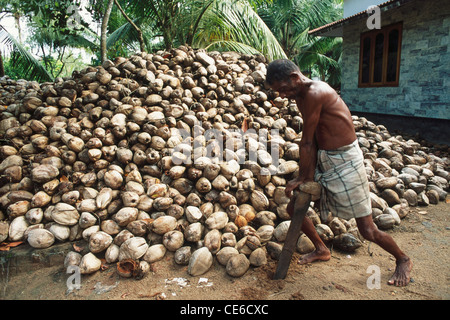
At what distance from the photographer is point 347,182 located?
189 cm

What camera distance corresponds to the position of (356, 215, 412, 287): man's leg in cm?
192

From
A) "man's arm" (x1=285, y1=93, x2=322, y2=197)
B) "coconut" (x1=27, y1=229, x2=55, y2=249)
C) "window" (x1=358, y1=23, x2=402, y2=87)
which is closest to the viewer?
"man's arm" (x1=285, y1=93, x2=322, y2=197)

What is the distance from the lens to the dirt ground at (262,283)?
1.90m

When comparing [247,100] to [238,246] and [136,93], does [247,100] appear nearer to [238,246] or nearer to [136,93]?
[136,93]

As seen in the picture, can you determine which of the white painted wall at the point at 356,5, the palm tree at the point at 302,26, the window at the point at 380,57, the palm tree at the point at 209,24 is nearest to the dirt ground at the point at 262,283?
the palm tree at the point at 209,24

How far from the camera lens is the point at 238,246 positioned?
2301 millimetres

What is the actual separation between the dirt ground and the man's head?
50.3 inches

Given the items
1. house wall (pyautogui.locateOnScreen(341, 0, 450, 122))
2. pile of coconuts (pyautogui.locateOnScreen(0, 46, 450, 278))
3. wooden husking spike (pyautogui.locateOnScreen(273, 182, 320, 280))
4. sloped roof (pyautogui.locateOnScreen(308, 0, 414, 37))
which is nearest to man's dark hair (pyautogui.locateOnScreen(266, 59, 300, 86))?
wooden husking spike (pyautogui.locateOnScreen(273, 182, 320, 280))

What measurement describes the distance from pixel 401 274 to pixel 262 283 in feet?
3.05

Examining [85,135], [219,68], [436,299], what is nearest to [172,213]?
[85,135]

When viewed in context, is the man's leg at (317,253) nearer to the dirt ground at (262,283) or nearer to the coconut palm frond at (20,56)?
the dirt ground at (262,283)

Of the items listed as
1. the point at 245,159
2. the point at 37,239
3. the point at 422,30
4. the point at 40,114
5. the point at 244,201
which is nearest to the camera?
the point at 37,239

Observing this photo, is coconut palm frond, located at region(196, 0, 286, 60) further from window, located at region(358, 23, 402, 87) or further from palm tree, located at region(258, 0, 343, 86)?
palm tree, located at region(258, 0, 343, 86)

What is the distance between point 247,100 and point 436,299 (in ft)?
8.41
